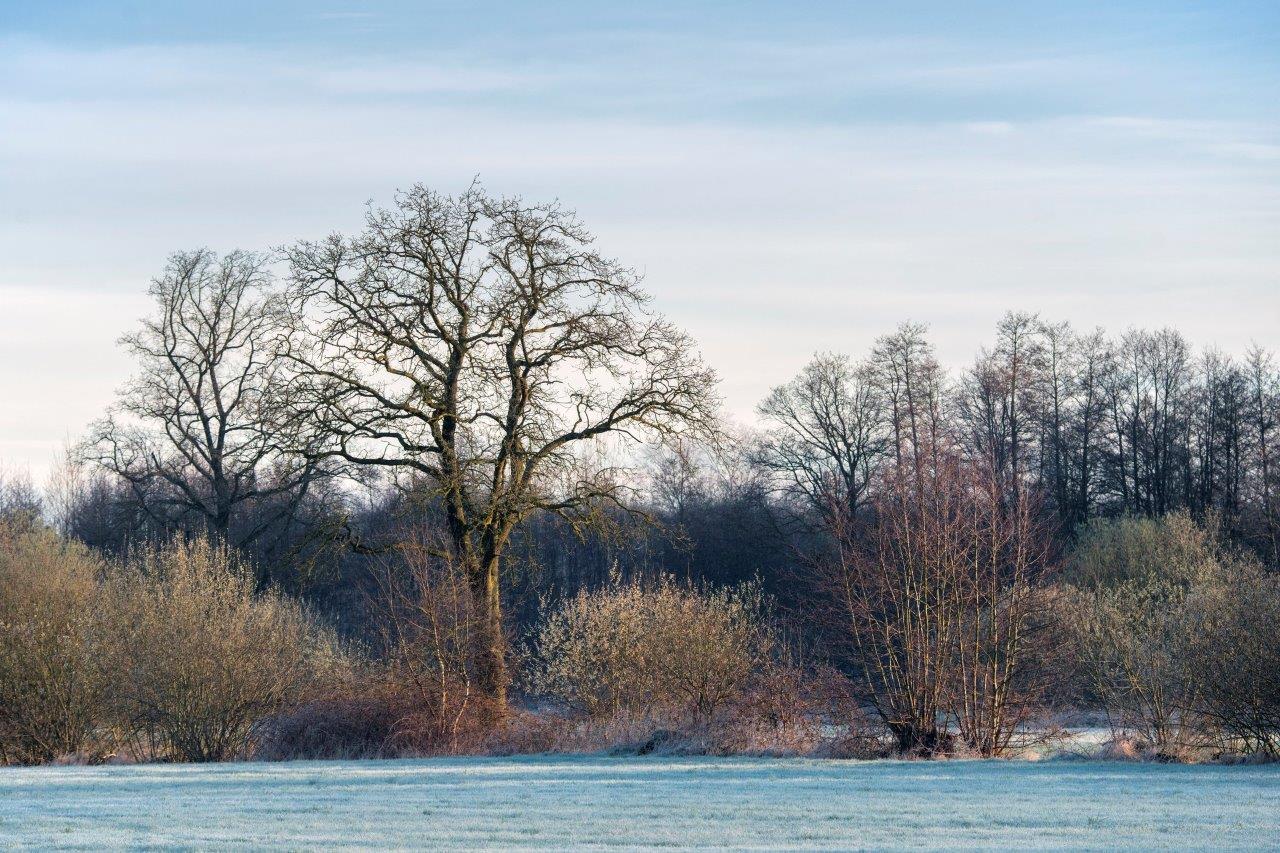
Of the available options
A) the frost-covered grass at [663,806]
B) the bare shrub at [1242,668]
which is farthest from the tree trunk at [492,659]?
the bare shrub at [1242,668]

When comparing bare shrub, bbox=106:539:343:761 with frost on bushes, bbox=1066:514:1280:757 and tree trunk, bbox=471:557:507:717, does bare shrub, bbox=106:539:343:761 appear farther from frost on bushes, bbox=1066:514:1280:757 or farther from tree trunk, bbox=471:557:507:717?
frost on bushes, bbox=1066:514:1280:757

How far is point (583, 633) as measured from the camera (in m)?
27.5

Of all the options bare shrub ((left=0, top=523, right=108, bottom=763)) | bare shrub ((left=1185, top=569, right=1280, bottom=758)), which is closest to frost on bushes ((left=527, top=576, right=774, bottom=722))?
bare shrub ((left=1185, top=569, right=1280, bottom=758))

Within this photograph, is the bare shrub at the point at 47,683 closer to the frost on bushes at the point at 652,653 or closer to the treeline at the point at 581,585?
the treeline at the point at 581,585

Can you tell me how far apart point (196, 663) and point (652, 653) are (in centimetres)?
878

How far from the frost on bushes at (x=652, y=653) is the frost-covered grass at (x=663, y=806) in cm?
383

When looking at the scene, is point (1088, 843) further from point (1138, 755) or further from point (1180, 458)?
point (1180, 458)

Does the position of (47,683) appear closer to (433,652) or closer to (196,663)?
(196,663)

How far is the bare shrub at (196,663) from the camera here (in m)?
24.6

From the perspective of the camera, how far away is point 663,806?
592 inches

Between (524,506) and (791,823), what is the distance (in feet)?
49.2

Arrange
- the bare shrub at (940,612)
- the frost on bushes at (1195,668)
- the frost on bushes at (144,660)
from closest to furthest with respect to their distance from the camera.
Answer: the frost on bushes at (1195,668) → the bare shrub at (940,612) → the frost on bushes at (144,660)

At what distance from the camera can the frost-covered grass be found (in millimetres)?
12602

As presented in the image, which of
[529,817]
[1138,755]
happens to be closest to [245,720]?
[529,817]
